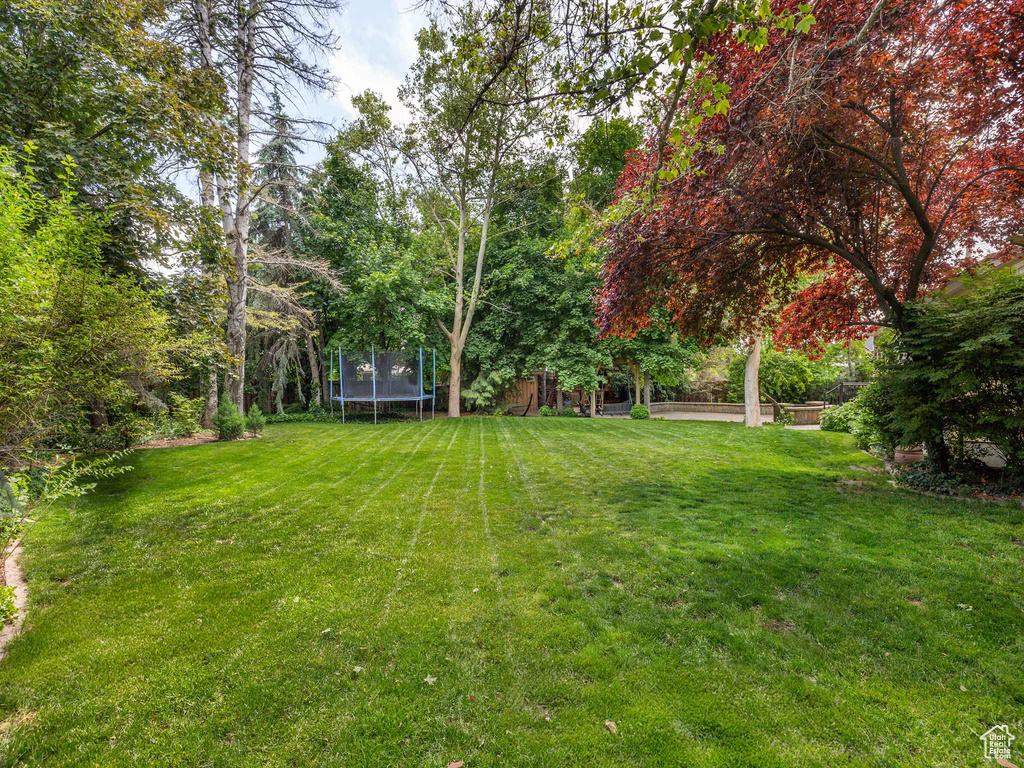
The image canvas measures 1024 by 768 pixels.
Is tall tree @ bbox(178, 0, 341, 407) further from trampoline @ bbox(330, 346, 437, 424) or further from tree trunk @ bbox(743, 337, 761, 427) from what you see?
tree trunk @ bbox(743, 337, 761, 427)

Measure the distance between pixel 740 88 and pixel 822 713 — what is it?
4761 mm

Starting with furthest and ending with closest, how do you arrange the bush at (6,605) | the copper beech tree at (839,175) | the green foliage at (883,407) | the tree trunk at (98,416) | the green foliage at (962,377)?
the tree trunk at (98,416) → the green foliage at (883,407) → the green foliage at (962,377) → the copper beech tree at (839,175) → the bush at (6,605)

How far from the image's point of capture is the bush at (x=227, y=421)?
834cm

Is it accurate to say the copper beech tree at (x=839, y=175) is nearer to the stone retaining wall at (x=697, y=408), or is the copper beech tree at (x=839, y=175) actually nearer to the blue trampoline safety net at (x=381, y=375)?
the stone retaining wall at (x=697, y=408)

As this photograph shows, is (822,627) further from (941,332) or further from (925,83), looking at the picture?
(925,83)

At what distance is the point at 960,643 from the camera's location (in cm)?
196

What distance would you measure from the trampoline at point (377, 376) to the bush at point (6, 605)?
10.6 m

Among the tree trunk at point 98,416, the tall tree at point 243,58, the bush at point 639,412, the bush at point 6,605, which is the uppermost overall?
the tall tree at point 243,58

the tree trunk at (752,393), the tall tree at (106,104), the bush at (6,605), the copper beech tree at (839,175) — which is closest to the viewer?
the bush at (6,605)

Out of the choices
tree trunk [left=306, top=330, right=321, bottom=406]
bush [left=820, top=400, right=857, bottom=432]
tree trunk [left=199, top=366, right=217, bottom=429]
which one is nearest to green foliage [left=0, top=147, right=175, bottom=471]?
tree trunk [left=199, top=366, right=217, bottom=429]

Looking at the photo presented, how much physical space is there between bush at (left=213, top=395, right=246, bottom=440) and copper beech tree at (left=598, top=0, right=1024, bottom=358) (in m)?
8.32

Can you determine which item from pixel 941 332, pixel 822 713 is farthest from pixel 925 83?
pixel 822 713

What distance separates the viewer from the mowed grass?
1480 millimetres

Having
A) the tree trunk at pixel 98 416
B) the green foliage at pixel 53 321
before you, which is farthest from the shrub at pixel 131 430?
the green foliage at pixel 53 321
